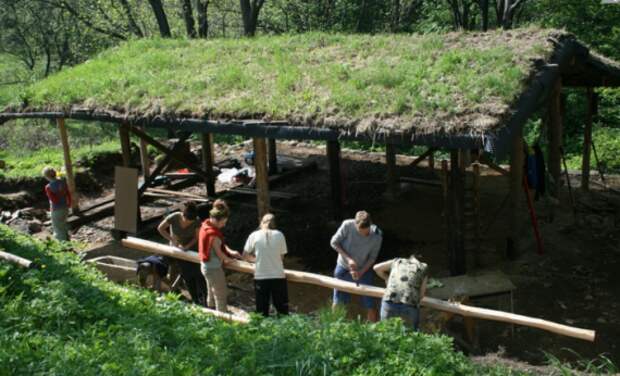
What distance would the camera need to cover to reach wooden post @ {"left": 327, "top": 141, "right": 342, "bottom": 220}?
13.2 m

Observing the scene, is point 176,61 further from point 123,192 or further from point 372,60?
point 372,60

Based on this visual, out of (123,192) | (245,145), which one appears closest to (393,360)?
(123,192)

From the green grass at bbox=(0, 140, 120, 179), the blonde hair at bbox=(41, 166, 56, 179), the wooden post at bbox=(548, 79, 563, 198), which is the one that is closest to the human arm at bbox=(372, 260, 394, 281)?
the wooden post at bbox=(548, 79, 563, 198)

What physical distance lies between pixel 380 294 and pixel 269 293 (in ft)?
4.41

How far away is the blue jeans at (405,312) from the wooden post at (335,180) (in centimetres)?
645

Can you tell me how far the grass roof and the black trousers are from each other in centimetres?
259

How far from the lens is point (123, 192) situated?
1302 centimetres

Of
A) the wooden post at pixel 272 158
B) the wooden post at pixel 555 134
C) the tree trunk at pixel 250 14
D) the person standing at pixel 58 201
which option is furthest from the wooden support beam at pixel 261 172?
the tree trunk at pixel 250 14

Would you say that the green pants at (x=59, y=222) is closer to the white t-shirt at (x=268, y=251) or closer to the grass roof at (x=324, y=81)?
the grass roof at (x=324, y=81)

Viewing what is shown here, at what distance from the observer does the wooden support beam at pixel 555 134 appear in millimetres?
12062

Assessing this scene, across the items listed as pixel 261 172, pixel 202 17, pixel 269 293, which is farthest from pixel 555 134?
pixel 202 17

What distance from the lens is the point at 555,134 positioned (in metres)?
12.3

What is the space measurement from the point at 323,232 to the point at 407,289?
6155mm

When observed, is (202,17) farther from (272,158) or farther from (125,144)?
(125,144)
